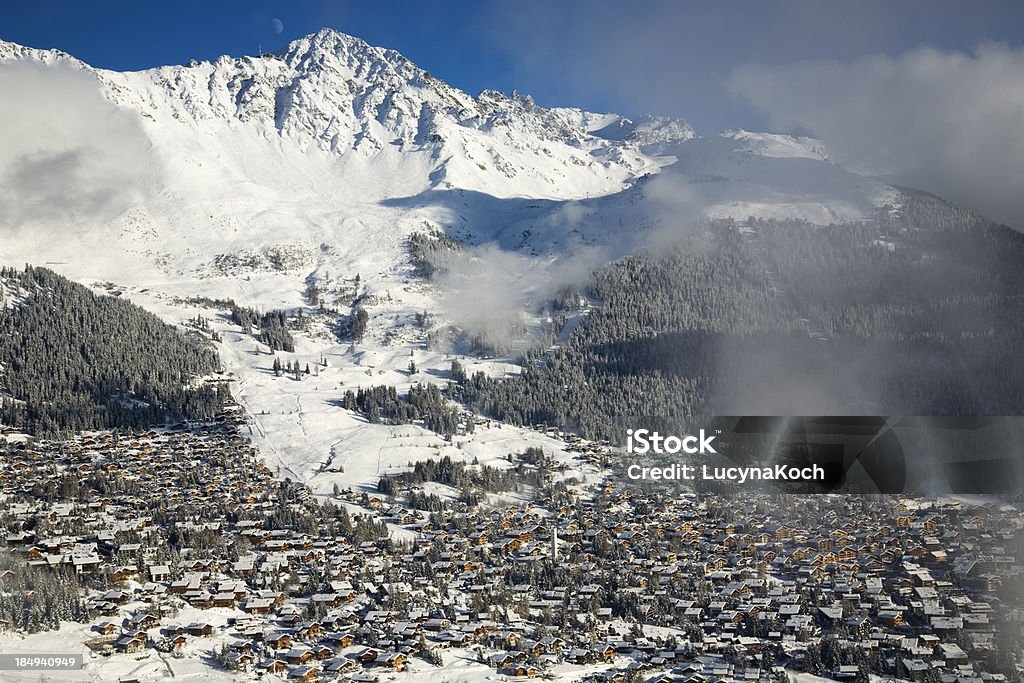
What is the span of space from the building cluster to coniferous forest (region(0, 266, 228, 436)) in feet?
61.0

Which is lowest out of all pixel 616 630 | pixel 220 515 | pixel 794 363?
pixel 616 630

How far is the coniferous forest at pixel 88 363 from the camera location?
5999 inches

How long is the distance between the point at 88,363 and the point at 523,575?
104 m

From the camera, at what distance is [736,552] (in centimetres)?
10475

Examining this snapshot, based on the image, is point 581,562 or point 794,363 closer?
point 581,562

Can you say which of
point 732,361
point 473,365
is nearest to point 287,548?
point 473,365

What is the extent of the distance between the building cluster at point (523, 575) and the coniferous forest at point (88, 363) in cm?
1860

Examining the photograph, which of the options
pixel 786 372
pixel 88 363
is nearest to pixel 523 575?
pixel 786 372

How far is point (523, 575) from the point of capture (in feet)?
327

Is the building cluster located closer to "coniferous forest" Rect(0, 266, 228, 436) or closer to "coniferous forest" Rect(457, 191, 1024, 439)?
"coniferous forest" Rect(0, 266, 228, 436)

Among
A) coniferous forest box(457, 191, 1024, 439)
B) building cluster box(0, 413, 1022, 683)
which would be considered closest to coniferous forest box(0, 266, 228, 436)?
building cluster box(0, 413, 1022, 683)

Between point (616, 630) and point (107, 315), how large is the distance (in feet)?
448

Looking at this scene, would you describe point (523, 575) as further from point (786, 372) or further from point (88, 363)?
point (88, 363)

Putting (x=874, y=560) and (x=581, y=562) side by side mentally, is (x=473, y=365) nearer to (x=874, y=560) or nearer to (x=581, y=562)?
(x=581, y=562)
